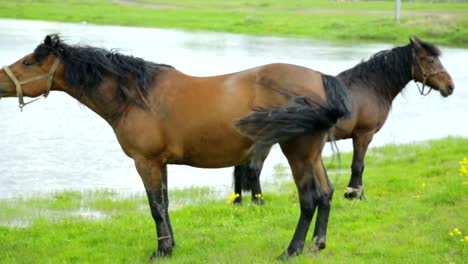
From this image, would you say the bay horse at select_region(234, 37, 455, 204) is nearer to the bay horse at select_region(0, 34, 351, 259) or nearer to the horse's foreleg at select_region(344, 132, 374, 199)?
the horse's foreleg at select_region(344, 132, 374, 199)

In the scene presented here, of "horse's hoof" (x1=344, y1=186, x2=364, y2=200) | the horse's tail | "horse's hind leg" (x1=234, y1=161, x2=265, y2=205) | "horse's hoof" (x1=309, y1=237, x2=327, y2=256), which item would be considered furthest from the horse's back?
"horse's hoof" (x1=344, y1=186, x2=364, y2=200)

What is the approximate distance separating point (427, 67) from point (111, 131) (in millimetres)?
7285

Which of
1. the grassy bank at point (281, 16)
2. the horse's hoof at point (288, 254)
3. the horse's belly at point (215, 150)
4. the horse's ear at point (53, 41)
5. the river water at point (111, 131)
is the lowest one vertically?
the grassy bank at point (281, 16)

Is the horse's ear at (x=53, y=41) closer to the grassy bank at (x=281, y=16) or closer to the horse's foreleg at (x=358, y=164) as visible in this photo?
the horse's foreleg at (x=358, y=164)

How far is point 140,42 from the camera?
102ft

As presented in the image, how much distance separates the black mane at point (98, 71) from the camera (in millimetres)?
6430

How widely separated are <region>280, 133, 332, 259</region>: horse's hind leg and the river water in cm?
210

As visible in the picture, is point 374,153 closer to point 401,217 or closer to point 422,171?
point 422,171

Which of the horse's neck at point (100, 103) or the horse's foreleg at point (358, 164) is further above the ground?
the horse's neck at point (100, 103)

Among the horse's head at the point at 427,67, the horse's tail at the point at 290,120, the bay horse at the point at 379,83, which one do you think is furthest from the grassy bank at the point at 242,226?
the horse's head at the point at 427,67

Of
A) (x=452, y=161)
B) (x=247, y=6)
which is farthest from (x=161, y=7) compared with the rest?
(x=452, y=161)

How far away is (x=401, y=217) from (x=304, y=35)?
32.3 meters

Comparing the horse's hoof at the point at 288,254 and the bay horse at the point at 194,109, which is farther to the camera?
the horse's hoof at the point at 288,254

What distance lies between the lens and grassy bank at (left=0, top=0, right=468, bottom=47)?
125 feet
